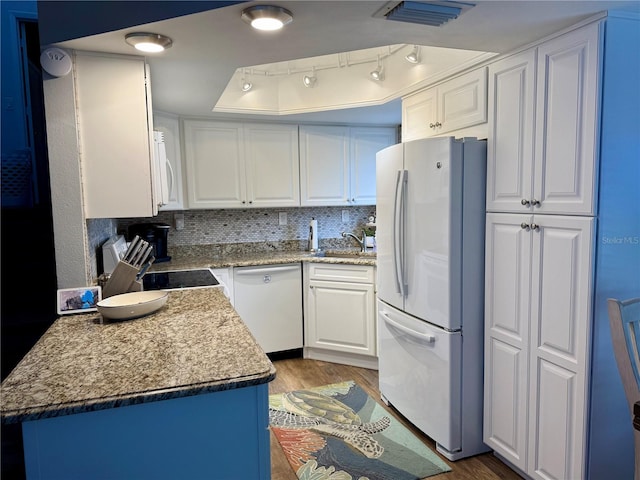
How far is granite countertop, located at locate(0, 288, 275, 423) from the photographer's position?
1100 millimetres

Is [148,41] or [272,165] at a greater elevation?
[148,41]

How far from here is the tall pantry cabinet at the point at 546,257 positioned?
1.65m

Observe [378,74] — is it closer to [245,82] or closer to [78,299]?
[245,82]

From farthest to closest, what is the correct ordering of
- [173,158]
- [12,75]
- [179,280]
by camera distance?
[173,158] < [179,280] < [12,75]

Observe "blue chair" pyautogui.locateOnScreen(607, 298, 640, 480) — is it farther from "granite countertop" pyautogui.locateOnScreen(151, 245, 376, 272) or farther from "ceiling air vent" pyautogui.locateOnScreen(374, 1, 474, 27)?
"granite countertop" pyautogui.locateOnScreen(151, 245, 376, 272)

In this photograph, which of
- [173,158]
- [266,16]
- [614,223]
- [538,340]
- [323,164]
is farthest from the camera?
[323,164]

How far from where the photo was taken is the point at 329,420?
264cm

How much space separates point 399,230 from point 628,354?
1.28 m

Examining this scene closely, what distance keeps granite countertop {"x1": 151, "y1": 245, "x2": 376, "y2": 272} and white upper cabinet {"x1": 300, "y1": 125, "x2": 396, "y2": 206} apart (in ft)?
1.65

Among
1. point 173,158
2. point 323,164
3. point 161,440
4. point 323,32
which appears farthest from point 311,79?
point 161,440

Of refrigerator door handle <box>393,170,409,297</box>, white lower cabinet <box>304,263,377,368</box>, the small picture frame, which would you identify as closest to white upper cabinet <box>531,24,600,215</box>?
refrigerator door handle <box>393,170,409,297</box>

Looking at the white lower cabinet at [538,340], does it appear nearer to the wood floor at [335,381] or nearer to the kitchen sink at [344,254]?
the wood floor at [335,381]

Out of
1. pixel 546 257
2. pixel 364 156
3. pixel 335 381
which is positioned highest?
pixel 364 156

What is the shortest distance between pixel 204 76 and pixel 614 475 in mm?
2649
